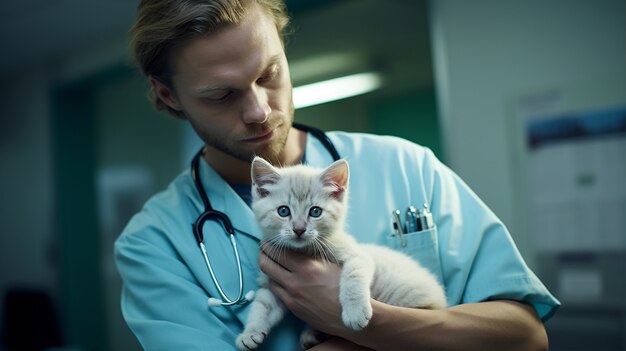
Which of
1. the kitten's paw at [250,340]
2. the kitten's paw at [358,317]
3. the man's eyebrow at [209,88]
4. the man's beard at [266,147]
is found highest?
the man's eyebrow at [209,88]

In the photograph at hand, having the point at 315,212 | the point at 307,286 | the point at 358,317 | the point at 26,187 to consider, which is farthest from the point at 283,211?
the point at 26,187

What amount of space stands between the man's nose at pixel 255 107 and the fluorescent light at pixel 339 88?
3.28 ft

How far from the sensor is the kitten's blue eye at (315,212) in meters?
1.16

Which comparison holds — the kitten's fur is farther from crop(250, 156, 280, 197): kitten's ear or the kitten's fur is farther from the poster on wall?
the poster on wall

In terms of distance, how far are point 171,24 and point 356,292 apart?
0.66 m

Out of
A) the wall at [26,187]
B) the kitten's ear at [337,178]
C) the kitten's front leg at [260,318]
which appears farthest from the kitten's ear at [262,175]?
the wall at [26,187]

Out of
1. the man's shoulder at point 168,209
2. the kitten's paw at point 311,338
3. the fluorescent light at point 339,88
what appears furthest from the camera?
the fluorescent light at point 339,88

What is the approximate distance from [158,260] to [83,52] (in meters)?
3.50

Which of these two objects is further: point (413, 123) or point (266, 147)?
point (413, 123)

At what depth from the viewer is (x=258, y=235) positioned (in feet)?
3.93

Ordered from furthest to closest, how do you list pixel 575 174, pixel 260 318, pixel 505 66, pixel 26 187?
pixel 26 187, pixel 505 66, pixel 575 174, pixel 260 318

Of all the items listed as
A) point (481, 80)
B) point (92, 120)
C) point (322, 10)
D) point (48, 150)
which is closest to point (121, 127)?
point (92, 120)

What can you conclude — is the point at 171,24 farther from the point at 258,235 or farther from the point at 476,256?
the point at 476,256

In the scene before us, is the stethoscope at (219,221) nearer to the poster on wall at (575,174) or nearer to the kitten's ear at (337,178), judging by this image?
the kitten's ear at (337,178)
